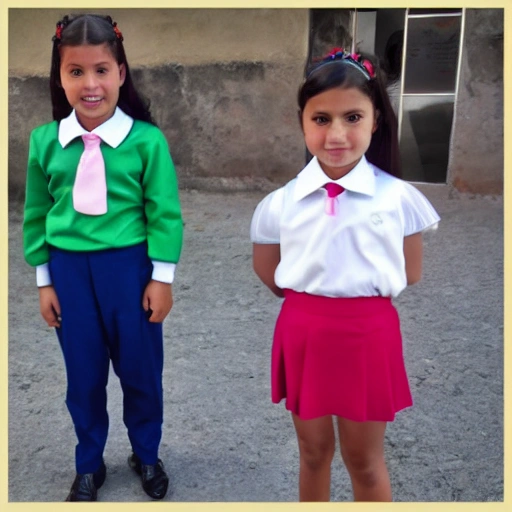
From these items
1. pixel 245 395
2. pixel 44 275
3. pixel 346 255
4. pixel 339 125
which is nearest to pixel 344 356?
pixel 346 255

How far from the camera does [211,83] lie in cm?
538

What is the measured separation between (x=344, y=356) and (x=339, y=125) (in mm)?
606

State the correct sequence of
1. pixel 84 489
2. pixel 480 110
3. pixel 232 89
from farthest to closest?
pixel 480 110 → pixel 232 89 → pixel 84 489

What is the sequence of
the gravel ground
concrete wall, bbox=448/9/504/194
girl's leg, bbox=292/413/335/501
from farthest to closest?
1. concrete wall, bbox=448/9/504/194
2. the gravel ground
3. girl's leg, bbox=292/413/335/501

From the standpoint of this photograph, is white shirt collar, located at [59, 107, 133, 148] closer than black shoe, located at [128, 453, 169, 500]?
Yes

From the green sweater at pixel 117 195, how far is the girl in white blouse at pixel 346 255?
0.31m

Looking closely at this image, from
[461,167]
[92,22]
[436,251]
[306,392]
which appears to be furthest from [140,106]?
[461,167]

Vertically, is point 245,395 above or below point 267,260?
below

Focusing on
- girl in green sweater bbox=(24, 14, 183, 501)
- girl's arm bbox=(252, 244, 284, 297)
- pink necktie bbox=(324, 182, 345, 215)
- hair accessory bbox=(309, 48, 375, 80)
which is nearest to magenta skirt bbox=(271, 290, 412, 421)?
girl's arm bbox=(252, 244, 284, 297)

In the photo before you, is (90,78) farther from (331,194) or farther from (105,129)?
(331,194)

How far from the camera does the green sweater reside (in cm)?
191

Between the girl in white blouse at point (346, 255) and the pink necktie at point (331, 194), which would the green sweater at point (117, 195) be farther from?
the pink necktie at point (331, 194)

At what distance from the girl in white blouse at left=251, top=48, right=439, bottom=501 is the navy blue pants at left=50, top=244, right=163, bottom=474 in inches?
17.5

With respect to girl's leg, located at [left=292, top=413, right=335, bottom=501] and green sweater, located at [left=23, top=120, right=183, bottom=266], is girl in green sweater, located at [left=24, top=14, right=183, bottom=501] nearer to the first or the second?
green sweater, located at [left=23, top=120, right=183, bottom=266]
